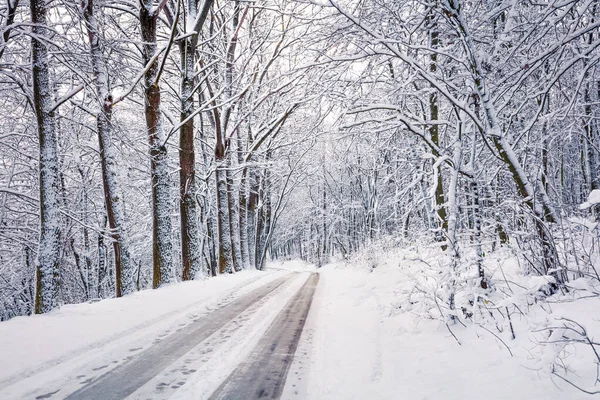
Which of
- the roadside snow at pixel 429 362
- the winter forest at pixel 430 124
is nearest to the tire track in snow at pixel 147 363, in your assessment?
the roadside snow at pixel 429 362

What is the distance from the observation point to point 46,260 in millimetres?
6316

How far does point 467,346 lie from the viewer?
3.55 meters

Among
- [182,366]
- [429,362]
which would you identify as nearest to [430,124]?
[429,362]

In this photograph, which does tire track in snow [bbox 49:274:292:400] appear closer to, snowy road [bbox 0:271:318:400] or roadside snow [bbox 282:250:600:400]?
snowy road [bbox 0:271:318:400]

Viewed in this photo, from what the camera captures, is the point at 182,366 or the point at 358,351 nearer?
the point at 182,366

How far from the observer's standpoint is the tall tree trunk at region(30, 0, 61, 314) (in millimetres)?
6270

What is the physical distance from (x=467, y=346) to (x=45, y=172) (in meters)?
7.74

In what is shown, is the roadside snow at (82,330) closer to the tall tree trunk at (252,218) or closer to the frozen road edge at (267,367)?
the frozen road edge at (267,367)

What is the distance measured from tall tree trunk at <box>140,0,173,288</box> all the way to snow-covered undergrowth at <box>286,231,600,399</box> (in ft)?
19.2

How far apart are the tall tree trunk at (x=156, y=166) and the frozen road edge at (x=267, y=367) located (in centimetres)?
511

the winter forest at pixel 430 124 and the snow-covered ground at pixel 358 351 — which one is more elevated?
the winter forest at pixel 430 124

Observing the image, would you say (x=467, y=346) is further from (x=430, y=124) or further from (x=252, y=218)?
(x=252, y=218)

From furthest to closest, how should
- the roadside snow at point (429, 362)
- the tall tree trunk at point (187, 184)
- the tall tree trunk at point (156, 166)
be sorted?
1. the tall tree trunk at point (187, 184)
2. the tall tree trunk at point (156, 166)
3. the roadside snow at point (429, 362)

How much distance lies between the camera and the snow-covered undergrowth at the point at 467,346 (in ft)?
8.00
